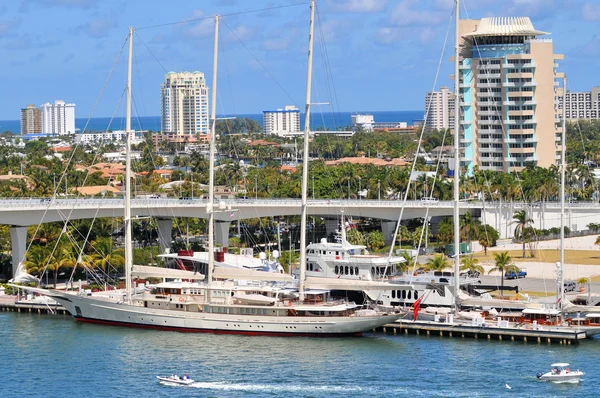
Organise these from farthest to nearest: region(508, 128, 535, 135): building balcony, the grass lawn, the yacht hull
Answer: region(508, 128, 535, 135): building balcony, the grass lawn, the yacht hull

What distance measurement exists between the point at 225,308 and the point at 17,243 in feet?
95.1

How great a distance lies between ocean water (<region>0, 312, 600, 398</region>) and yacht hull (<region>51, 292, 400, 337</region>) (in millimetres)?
880

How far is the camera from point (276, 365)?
2687 inches

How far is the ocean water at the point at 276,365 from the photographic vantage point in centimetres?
6278

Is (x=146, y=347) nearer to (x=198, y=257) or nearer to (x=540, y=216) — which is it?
(x=198, y=257)

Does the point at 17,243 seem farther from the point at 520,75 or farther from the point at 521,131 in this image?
the point at 521,131

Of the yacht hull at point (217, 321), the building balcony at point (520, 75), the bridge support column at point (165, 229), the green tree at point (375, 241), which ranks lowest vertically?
the yacht hull at point (217, 321)

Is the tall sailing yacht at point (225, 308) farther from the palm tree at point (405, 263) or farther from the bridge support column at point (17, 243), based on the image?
the bridge support column at point (17, 243)

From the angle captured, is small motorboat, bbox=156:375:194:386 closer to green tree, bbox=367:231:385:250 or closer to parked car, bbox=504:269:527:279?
parked car, bbox=504:269:527:279

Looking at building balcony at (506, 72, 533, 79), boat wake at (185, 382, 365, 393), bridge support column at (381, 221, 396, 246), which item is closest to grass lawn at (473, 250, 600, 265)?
bridge support column at (381, 221, 396, 246)

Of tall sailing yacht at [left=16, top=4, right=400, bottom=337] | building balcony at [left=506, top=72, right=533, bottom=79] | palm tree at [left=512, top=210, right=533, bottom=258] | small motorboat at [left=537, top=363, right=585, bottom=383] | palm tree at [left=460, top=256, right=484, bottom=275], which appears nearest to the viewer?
small motorboat at [left=537, top=363, right=585, bottom=383]

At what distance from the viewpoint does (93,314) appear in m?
82.6

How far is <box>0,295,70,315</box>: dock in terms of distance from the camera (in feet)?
288

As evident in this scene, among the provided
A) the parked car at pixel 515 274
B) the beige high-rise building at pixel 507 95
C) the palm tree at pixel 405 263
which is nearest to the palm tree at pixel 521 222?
the parked car at pixel 515 274
